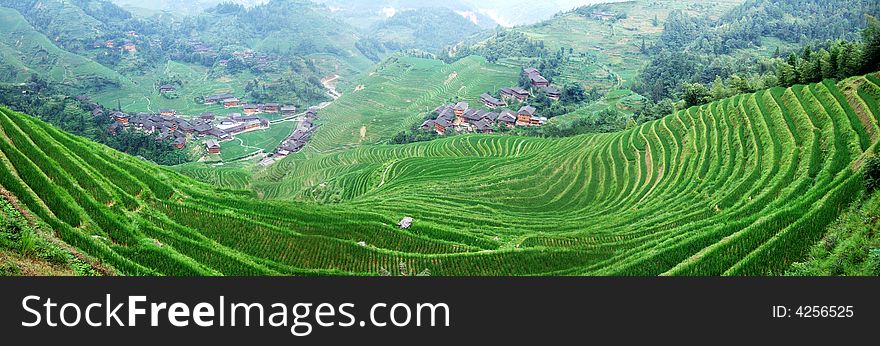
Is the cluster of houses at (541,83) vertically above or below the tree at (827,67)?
below

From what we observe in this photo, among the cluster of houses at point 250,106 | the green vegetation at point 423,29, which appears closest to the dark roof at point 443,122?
the cluster of houses at point 250,106

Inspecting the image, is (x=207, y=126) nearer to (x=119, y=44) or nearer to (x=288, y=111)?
(x=288, y=111)

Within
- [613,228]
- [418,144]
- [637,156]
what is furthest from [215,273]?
[418,144]

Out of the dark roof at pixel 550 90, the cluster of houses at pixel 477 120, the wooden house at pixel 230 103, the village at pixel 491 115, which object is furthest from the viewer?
the wooden house at pixel 230 103

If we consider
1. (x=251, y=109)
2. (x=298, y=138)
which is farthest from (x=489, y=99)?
(x=251, y=109)

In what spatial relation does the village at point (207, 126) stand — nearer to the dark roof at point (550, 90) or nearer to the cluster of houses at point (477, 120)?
the cluster of houses at point (477, 120)

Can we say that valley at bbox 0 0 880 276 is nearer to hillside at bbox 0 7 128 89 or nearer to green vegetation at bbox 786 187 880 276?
green vegetation at bbox 786 187 880 276

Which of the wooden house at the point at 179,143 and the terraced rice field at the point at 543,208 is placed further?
the wooden house at the point at 179,143

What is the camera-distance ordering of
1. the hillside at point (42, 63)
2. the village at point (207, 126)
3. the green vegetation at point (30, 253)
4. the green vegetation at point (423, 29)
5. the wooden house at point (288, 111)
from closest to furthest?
the green vegetation at point (30, 253) < the village at point (207, 126) < the hillside at point (42, 63) < the wooden house at point (288, 111) < the green vegetation at point (423, 29)
